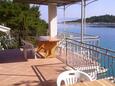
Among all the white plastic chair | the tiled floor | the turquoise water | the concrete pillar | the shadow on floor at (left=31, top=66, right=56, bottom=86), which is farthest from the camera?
the turquoise water

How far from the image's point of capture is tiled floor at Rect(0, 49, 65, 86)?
6.45 metres

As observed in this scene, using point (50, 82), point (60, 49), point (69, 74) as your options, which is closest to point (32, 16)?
point (60, 49)

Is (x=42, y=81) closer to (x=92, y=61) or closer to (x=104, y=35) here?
(x=92, y=61)

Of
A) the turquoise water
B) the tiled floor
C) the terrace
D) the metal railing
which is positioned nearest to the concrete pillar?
the terrace

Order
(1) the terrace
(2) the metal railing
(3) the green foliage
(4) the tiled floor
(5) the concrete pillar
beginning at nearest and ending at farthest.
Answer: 1. (2) the metal railing
2. (1) the terrace
3. (4) the tiled floor
4. (5) the concrete pillar
5. (3) the green foliage

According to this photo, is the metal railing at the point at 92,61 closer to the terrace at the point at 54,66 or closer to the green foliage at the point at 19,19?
the terrace at the point at 54,66

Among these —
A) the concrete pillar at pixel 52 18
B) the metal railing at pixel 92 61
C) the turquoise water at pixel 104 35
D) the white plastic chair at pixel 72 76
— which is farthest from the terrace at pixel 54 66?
the turquoise water at pixel 104 35

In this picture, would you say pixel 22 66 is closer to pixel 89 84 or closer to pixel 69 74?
pixel 69 74

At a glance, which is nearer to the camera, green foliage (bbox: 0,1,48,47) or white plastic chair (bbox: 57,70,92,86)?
white plastic chair (bbox: 57,70,92,86)

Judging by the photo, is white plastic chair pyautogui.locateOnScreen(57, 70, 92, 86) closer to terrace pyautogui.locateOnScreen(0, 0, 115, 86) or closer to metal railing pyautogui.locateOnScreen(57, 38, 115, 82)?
terrace pyautogui.locateOnScreen(0, 0, 115, 86)

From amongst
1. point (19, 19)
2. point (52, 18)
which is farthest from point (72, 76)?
point (19, 19)

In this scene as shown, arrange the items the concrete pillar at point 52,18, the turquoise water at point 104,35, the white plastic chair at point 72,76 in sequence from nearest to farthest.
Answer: the white plastic chair at point 72,76
the concrete pillar at point 52,18
the turquoise water at point 104,35

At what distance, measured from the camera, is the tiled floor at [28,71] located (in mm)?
6454

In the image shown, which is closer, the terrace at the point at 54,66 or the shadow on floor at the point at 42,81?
the terrace at the point at 54,66
